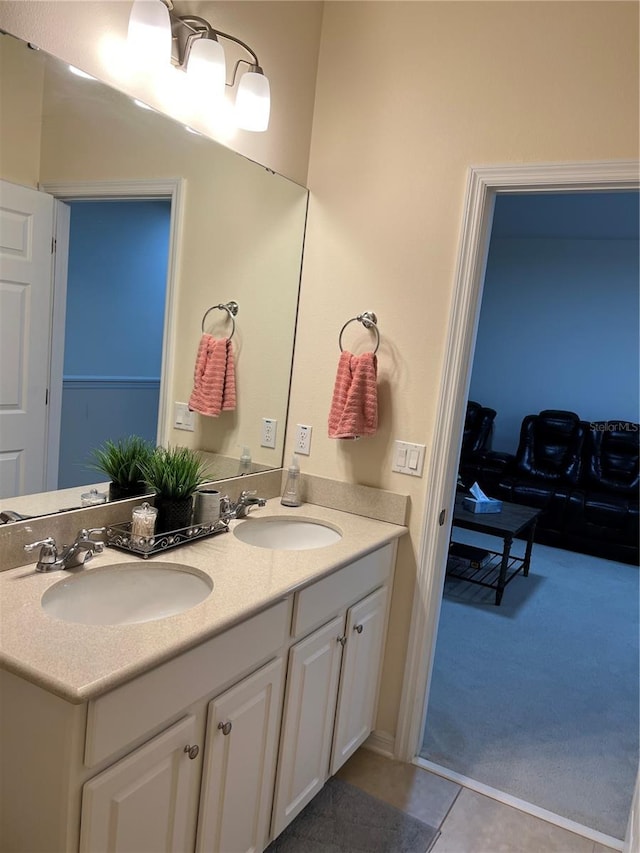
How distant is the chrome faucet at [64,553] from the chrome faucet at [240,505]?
0.55 m

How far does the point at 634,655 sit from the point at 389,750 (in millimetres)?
1831

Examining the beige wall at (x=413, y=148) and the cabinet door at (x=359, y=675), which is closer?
the beige wall at (x=413, y=148)

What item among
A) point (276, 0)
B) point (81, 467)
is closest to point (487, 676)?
point (81, 467)

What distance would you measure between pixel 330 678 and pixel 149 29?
6.15 feet

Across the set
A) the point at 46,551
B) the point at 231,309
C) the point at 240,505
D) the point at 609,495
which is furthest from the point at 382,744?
the point at 609,495

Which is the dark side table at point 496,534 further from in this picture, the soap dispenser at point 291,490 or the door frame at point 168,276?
the door frame at point 168,276

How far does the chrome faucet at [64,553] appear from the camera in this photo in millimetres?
1506

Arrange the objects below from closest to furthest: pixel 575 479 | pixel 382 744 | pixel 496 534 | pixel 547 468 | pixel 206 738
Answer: pixel 206 738, pixel 382 744, pixel 496 534, pixel 575 479, pixel 547 468

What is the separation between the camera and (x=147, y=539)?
1.71 metres

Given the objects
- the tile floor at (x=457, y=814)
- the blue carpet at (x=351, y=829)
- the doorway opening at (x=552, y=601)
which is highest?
the doorway opening at (x=552, y=601)

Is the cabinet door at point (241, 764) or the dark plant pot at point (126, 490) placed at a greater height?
the dark plant pot at point (126, 490)

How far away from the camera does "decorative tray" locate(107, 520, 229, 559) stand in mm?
1691

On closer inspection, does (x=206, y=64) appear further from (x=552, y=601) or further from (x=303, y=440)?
(x=552, y=601)

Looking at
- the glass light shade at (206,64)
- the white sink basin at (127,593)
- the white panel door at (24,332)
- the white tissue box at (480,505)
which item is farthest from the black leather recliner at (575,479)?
the white panel door at (24,332)
